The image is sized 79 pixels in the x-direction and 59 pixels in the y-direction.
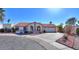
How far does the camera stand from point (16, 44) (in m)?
5.41

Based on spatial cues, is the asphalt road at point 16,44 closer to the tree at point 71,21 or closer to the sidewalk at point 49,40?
the sidewalk at point 49,40

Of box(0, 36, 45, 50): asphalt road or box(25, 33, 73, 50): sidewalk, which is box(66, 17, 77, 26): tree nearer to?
box(25, 33, 73, 50): sidewalk

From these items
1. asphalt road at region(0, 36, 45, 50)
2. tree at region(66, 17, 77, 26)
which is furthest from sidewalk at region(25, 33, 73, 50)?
tree at region(66, 17, 77, 26)

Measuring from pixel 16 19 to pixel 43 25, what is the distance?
0.75 meters

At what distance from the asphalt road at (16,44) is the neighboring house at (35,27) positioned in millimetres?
277

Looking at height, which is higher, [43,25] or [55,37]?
[43,25]

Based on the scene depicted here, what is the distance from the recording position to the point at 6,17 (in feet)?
17.7

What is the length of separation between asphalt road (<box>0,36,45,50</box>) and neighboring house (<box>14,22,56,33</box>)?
277 millimetres

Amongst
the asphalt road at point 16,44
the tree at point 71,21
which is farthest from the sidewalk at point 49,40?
the tree at point 71,21

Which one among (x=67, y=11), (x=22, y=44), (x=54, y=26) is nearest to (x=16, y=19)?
(x=22, y=44)

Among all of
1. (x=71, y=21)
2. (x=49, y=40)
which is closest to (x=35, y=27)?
(x=49, y=40)
